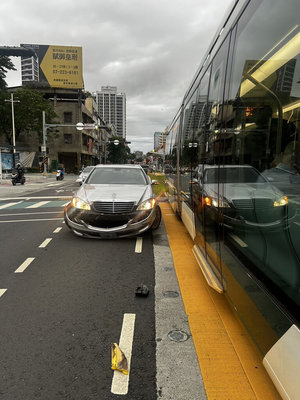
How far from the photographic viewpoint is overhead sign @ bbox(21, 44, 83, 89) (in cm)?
5200

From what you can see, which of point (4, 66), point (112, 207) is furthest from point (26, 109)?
point (112, 207)

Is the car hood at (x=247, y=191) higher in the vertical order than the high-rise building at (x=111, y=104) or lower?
lower

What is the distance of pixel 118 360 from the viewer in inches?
95.2

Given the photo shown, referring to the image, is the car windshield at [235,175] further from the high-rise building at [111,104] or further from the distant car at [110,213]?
the high-rise building at [111,104]

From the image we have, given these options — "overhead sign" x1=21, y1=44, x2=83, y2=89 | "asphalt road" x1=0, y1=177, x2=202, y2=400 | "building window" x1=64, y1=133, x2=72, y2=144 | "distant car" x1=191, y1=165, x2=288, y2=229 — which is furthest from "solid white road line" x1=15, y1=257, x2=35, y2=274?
"building window" x1=64, y1=133, x2=72, y2=144

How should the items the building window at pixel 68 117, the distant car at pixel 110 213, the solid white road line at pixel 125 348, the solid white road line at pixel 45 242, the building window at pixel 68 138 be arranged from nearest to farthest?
the solid white road line at pixel 125 348 < the distant car at pixel 110 213 < the solid white road line at pixel 45 242 < the building window at pixel 68 138 < the building window at pixel 68 117

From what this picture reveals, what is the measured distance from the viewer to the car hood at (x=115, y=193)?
5926 mm

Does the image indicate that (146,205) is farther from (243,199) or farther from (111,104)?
(111,104)

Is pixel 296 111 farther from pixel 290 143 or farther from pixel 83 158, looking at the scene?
pixel 83 158

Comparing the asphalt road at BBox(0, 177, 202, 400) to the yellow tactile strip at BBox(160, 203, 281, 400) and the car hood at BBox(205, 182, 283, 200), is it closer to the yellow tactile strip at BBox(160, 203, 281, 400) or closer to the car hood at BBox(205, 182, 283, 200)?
the yellow tactile strip at BBox(160, 203, 281, 400)

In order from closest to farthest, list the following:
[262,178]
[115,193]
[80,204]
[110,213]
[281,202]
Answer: [281,202] < [262,178] < [110,213] < [80,204] < [115,193]

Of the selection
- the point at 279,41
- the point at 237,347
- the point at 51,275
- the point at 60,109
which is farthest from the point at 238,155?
the point at 60,109

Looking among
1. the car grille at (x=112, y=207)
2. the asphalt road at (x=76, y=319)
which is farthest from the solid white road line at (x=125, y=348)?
the car grille at (x=112, y=207)

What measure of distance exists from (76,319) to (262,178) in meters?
2.31
